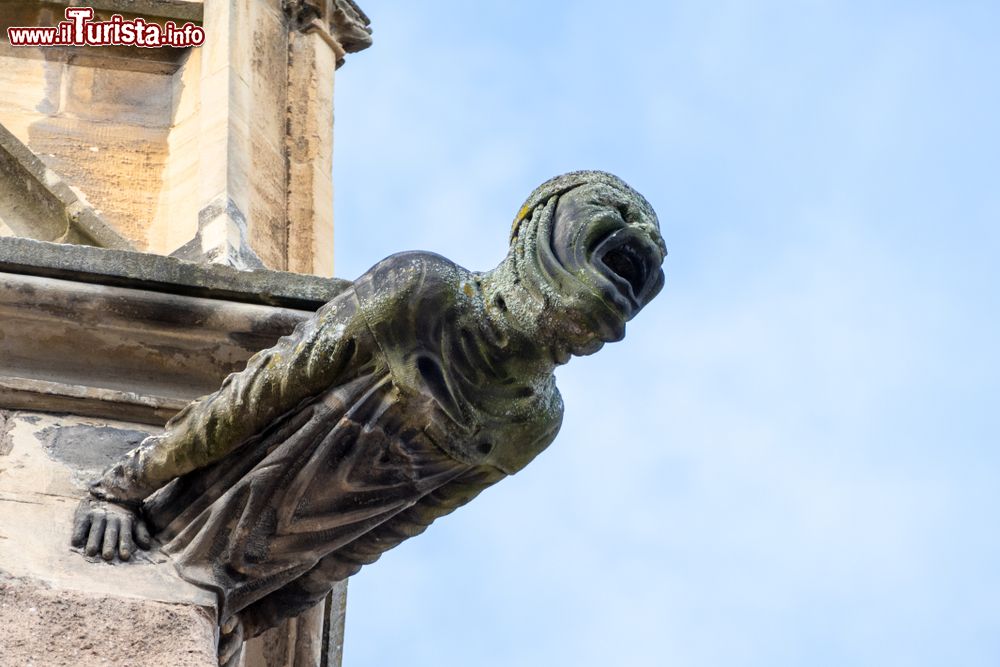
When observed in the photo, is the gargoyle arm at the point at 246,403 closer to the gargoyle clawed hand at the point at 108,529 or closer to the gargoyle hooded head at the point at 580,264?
the gargoyle clawed hand at the point at 108,529

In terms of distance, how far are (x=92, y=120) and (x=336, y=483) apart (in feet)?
6.39

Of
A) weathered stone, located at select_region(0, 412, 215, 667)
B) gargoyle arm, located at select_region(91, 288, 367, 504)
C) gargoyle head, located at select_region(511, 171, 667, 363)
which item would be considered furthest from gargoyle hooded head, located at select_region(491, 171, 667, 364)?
weathered stone, located at select_region(0, 412, 215, 667)

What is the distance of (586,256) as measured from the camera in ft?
14.4

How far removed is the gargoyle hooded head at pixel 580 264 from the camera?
435 centimetres

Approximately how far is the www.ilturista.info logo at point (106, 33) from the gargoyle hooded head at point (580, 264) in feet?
7.06

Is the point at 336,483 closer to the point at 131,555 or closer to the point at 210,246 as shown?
the point at 131,555

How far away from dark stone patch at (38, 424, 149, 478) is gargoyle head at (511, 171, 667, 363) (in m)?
0.92

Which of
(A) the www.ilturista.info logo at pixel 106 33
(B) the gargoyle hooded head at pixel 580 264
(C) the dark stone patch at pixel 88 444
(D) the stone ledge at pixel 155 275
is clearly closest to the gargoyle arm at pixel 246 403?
(C) the dark stone patch at pixel 88 444

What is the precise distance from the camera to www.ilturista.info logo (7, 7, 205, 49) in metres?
6.41

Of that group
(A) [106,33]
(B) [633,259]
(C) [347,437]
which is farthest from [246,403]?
(A) [106,33]

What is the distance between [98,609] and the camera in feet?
14.4

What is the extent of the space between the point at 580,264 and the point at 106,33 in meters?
2.43

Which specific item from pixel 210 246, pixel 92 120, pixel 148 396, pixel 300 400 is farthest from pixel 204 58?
pixel 300 400

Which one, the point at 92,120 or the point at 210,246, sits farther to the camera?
the point at 92,120
